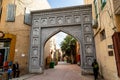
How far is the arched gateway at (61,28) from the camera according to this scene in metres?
10.2

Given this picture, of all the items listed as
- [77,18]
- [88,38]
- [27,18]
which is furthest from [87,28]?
[27,18]

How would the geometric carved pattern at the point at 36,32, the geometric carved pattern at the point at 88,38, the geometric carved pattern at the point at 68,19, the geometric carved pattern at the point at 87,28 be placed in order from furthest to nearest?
1. the geometric carved pattern at the point at 36,32
2. the geometric carved pattern at the point at 68,19
3. the geometric carved pattern at the point at 87,28
4. the geometric carved pattern at the point at 88,38

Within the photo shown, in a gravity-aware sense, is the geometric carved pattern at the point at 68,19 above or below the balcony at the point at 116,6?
above

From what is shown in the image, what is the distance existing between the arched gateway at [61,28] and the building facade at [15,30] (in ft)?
2.02

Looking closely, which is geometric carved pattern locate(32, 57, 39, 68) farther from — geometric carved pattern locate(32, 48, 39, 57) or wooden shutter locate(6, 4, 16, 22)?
wooden shutter locate(6, 4, 16, 22)

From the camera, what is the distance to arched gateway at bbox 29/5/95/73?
10.2m

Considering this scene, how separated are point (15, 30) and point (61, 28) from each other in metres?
4.35

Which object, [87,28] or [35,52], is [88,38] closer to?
[87,28]

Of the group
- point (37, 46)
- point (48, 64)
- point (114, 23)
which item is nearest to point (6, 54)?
point (37, 46)

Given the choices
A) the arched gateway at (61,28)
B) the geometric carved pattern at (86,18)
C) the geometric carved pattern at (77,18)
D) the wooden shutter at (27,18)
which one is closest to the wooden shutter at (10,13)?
the wooden shutter at (27,18)

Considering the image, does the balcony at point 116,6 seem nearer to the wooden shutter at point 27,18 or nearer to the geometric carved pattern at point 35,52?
the geometric carved pattern at point 35,52

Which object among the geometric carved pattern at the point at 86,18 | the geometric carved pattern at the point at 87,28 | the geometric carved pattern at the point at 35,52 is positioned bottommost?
the geometric carved pattern at the point at 35,52

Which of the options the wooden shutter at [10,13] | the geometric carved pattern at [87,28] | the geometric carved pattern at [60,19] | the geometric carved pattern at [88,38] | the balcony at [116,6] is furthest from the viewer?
the geometric carved pattern at [60,19]

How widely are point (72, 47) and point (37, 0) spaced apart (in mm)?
15360
